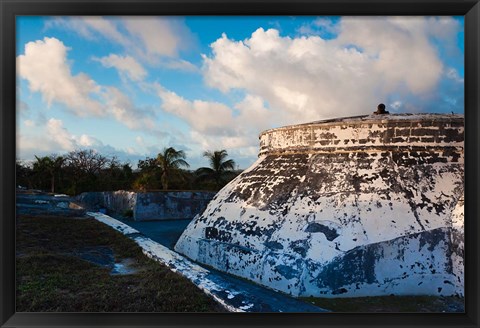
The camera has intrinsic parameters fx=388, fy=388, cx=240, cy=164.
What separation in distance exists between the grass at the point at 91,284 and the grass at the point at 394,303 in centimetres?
180

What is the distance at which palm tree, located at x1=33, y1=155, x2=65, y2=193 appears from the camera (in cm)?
2413

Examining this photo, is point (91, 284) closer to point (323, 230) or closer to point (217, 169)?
point (323, 230)

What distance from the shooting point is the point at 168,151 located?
22.3 m

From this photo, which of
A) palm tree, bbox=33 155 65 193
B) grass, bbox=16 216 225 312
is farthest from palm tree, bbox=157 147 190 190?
grass, bbox=16 216 225 312

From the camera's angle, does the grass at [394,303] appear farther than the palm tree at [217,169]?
No

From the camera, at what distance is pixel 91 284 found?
16.6 feet

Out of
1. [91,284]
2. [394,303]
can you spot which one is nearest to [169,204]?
[91,284]

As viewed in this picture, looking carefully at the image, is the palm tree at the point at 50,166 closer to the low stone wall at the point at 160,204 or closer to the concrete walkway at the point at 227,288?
the low stone wall at the point at 160,204

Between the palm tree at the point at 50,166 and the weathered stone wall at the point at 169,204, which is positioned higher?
the palm tree at the point at 50,166

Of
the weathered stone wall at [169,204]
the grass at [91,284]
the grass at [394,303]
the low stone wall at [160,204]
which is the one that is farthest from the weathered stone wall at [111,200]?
the grass at [394,303]
